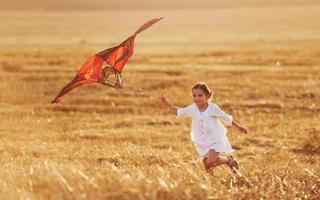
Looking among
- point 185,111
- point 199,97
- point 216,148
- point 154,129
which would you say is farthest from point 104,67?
point 154,129

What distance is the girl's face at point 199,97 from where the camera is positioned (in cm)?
973

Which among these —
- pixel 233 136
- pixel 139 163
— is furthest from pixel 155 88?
pixel 139 163

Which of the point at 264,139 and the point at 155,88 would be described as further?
the point at 155,88

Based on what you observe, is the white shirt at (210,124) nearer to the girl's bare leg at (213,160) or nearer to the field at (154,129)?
the girl's bare leg at (213,160)

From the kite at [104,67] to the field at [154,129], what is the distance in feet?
2.98

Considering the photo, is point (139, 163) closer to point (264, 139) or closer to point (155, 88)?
point (264, 139)

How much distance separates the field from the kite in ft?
2.98

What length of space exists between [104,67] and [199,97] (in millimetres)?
1212

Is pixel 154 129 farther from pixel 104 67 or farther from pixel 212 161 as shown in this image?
pixel 212 161

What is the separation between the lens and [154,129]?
1797 centimetres

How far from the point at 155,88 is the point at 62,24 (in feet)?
175

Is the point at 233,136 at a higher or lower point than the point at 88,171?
lower

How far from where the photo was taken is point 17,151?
14461 millimetres

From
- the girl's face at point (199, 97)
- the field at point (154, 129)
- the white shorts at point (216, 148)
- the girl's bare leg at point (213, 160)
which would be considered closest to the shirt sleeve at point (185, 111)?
the girl's face at point (199, 97)
